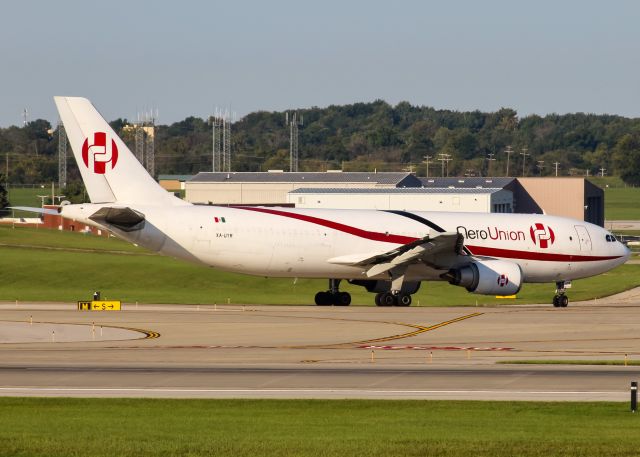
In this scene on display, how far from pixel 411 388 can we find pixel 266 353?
8526 mm

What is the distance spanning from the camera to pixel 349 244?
54.2 meters

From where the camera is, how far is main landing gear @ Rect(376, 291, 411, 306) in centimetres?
5503

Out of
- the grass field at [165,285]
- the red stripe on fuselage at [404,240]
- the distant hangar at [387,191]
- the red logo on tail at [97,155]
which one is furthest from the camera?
the distant hangar at [387,191]

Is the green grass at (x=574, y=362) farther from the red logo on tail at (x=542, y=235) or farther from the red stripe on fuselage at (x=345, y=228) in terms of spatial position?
the red logo on tail at (x=542, y=235)

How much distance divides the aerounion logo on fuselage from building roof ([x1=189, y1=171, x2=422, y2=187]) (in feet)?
194

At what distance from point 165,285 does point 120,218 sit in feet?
67.3

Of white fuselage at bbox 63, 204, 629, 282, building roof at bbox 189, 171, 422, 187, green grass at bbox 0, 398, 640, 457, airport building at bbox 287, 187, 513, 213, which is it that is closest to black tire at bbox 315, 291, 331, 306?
white fuselage at bbox 63, 204, 629, 282

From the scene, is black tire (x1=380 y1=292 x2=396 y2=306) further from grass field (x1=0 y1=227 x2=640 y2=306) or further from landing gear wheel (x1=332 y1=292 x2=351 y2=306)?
grass field (x1=0 y1=227 x2=640 y2=306)

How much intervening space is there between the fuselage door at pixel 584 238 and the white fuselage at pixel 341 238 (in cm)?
6

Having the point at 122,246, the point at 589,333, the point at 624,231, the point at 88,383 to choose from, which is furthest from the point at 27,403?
the point at 624,231

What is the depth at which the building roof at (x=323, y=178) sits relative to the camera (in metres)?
118

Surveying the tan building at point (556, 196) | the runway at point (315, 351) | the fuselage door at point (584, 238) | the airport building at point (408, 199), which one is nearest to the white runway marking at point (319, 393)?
the runway at point (315, 351)

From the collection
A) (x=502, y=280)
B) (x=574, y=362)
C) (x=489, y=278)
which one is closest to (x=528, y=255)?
(x=502, y=280)

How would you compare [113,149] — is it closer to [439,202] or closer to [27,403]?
[27,403]
